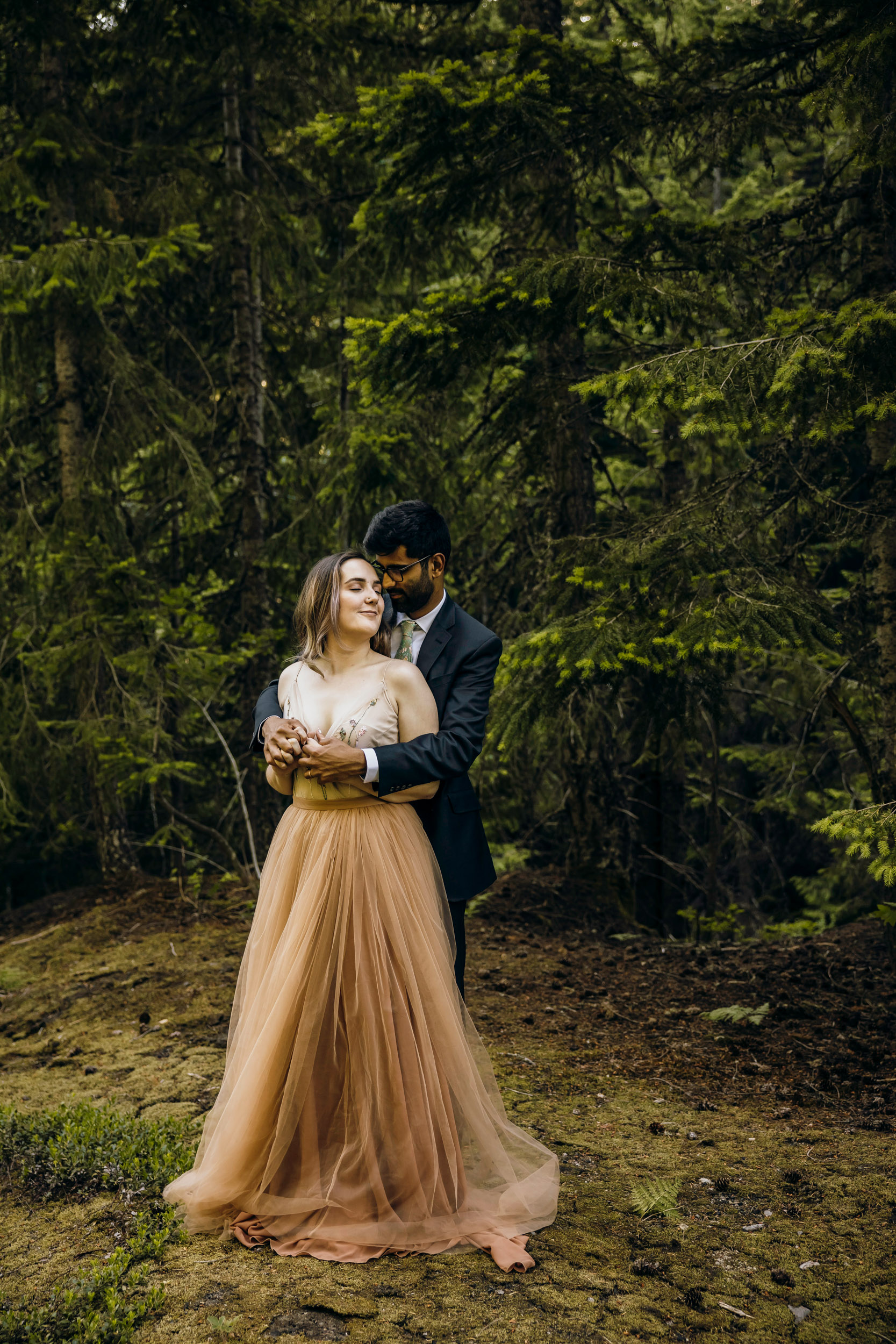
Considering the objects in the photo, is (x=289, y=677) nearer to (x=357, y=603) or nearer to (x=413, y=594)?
(x=357, y=603)

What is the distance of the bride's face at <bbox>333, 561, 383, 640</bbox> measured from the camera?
3408 millimetres

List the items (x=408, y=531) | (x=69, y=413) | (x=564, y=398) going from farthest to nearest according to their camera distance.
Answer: (x=69, y=413) < (x=564, y=398) < (x=408, y=531)

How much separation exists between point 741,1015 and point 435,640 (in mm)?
3403

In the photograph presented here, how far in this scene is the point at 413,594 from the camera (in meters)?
3.66

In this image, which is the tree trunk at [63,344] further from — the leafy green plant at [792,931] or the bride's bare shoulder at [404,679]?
the leafy green plant at [792,931]

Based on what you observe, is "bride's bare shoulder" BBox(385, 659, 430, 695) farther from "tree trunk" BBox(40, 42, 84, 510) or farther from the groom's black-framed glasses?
"tree trunk" BBox(40, 42, 84, 510)

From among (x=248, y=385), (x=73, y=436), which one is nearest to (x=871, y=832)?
(x=248, y=385)

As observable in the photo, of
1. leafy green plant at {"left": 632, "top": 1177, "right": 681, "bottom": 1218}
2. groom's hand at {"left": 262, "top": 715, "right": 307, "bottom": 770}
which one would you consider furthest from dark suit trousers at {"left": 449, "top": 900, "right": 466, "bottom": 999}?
leafy green plant at {"left": 632, "top": 1177, "right": 681, "bottom": 1218}

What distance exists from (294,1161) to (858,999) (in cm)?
391

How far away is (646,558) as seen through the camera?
17.0ft

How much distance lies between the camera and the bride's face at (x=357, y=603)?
11.2 feet

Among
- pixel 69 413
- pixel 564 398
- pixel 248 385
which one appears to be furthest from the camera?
pixel 248 385

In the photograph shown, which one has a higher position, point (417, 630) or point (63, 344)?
point (63, 344)

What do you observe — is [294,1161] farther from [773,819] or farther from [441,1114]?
[773,819]
